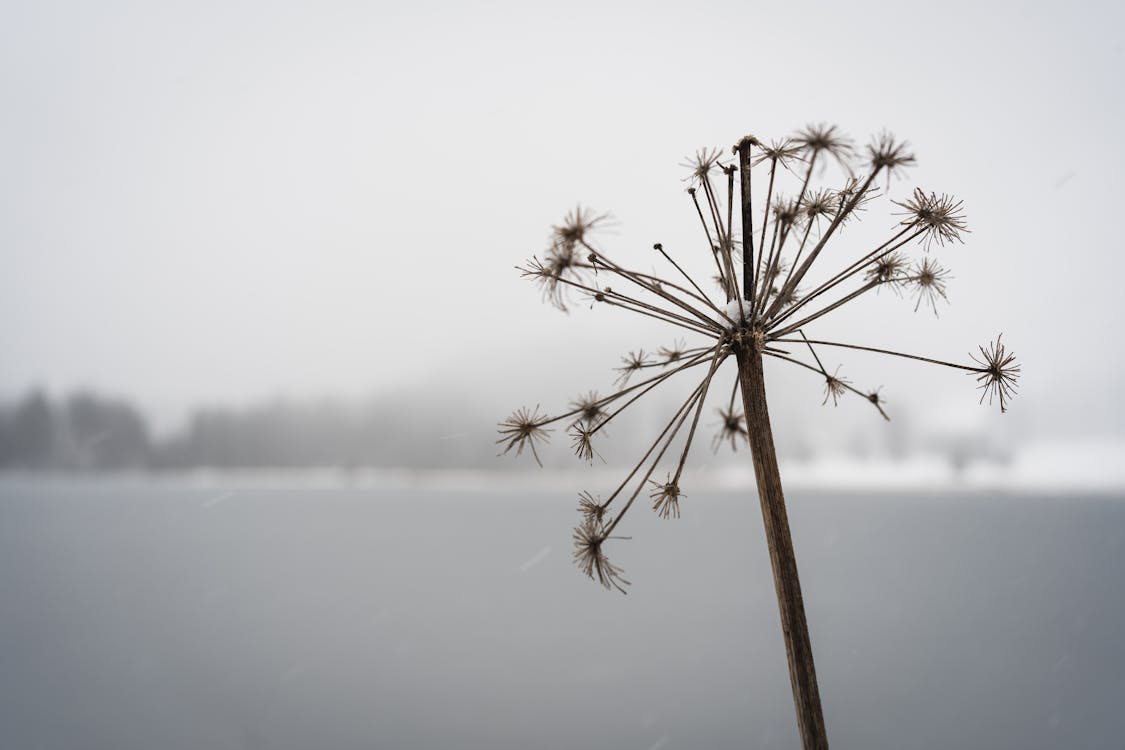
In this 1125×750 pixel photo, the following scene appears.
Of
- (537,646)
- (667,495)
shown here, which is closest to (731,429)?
(667,495)

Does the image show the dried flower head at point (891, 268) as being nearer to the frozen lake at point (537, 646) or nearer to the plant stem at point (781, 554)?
the plant stem at point (781, 554)

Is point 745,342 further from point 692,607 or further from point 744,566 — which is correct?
point 744,566

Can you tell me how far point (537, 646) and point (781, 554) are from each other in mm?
22355

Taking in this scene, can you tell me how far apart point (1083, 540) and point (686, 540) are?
24.9 metres

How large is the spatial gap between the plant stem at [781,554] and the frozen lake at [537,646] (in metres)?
14.0

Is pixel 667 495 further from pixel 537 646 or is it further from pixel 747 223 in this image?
pixel 537 646

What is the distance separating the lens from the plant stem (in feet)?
7.21

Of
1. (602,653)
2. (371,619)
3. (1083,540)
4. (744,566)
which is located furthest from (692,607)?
(1083,540)

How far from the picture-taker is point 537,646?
22172 millimetres

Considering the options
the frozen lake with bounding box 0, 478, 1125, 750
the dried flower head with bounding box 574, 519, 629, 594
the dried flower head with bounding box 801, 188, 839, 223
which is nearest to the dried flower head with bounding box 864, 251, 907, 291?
the dried flower head with bounding box 801, 188, 839, 223

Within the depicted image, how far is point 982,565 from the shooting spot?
2881 centimetres

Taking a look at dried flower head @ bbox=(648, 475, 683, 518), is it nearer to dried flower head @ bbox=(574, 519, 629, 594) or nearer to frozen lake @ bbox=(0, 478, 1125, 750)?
dried flower head @ bbox=(574, 519, 629, 594)

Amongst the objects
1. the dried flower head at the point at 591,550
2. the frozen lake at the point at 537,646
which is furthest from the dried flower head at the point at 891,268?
the frozen lake at the point at 537,646

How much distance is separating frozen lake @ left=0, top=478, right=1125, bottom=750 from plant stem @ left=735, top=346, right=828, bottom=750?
14.0 m
